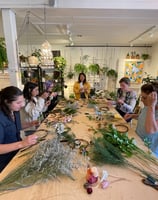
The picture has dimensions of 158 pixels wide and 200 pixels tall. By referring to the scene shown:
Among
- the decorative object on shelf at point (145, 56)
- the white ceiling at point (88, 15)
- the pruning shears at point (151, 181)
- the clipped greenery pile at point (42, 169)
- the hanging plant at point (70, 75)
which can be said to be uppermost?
the white ceiling at point (88, 15)

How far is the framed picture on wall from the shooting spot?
6484 millimetres

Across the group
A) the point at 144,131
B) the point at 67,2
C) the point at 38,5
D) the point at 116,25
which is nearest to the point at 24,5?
the point at 38,5

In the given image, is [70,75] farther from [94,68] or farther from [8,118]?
[8,118]

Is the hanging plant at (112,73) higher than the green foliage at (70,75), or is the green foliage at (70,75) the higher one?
the hanging plant at (112,73)

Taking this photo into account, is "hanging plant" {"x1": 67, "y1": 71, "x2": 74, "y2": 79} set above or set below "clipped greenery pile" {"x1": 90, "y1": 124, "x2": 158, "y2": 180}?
above

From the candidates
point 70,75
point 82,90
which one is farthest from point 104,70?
point 82,90

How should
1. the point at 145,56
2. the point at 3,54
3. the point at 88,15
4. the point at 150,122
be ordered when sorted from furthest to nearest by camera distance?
the point at 145,56 < the point at 88,15 < the point at 3,54 < the point at 150,122

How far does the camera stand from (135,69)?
655 cm

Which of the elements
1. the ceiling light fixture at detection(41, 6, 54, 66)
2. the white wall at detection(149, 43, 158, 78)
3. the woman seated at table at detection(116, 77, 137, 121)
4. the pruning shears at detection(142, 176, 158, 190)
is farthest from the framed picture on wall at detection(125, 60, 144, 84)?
the pruning shears at detection(142, 176, 158, 190)

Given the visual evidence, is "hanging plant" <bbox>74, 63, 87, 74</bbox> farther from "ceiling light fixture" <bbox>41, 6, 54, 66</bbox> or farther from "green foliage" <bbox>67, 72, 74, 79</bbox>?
"ceiling light fixture" <bbox>41, 6, 54, 66</bbox>

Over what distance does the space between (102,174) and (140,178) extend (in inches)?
8.7

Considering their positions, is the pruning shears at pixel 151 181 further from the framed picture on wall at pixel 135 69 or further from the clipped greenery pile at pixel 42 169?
the framed picture on wall at pixel 135 69

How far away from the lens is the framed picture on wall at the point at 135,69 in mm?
6484

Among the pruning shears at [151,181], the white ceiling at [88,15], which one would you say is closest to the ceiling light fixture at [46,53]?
the white ceiling at [88,15]
